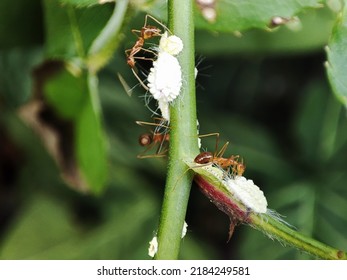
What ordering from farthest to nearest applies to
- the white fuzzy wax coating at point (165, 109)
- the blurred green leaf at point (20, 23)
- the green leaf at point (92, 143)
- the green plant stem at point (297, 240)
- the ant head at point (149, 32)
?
the blurred green leaf at point (20, 23)
the green leaf at point (92, 143)
the ant head at point (149, 32)
the white fuzzy wax coating at point (165, 109)
the green plant stem at point (297, 240)

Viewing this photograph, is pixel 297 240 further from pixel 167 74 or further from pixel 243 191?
pixel 167 74

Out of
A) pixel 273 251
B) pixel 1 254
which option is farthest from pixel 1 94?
pixel 273 251

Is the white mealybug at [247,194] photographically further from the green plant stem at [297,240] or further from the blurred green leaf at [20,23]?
the blurred green leaf at [20,23]

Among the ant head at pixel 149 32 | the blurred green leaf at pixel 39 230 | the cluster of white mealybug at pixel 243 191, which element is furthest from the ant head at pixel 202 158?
the blurred green leaf at pixel 39 230

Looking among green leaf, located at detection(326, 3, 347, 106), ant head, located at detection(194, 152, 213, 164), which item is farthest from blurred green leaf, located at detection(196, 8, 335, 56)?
ant head, located at detection(194, 152, 213, 164)
